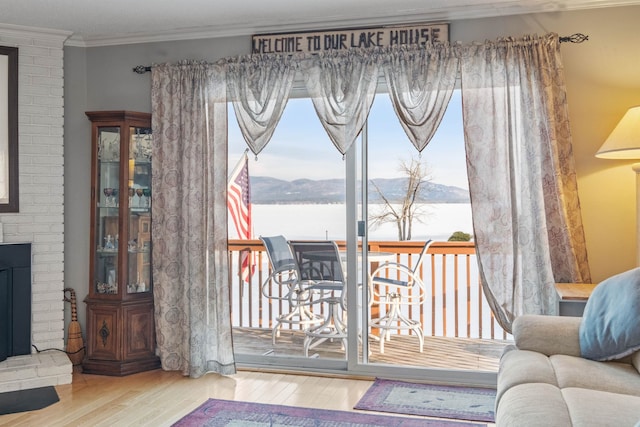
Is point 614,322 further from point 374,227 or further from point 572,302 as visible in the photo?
point 374,227

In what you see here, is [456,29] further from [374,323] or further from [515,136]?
[374,323]

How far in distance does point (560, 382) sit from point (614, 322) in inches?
17.5

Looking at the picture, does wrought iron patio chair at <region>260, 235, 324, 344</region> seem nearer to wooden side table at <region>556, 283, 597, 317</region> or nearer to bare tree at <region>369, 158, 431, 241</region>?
bare tree at <region>369, 158, 431, 241</region>

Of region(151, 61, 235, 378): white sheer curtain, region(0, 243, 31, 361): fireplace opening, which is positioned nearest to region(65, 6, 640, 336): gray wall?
region(151, 61, 235, 378): white sheer curtain

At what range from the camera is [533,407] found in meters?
2.07

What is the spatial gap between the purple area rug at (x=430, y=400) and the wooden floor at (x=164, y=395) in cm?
11

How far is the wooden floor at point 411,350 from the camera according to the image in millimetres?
4039

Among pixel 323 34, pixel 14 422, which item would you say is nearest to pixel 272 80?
pixel 323 34

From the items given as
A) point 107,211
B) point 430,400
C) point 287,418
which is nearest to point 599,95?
point 430,400

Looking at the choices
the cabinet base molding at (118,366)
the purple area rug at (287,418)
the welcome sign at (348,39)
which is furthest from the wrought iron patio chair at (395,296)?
the cabinet base molding at (118,366)

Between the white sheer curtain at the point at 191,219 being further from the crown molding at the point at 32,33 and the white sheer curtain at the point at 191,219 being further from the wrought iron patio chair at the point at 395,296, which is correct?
the wrought iron patio chair at the point at 395,296

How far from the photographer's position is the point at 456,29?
389 centimetres

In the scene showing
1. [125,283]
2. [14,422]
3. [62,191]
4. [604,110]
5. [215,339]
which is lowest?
[14,422]

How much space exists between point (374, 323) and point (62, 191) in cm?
250
